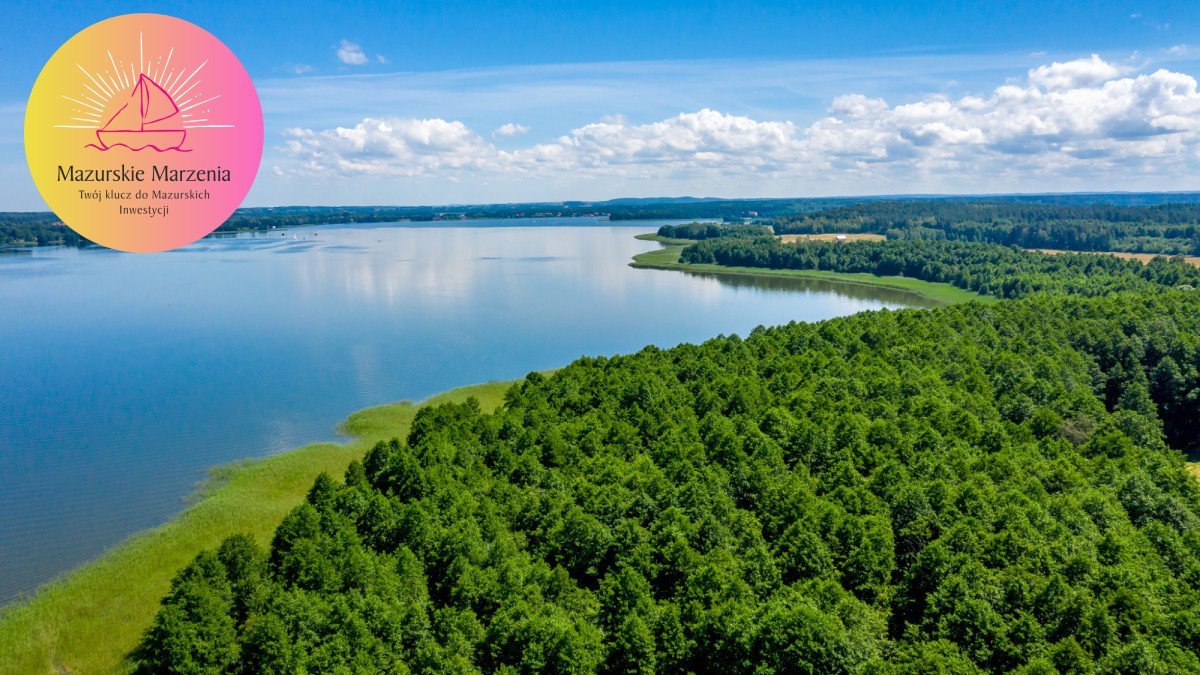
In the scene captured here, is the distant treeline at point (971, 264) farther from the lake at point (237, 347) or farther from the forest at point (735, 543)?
the forest at point (735, 543)

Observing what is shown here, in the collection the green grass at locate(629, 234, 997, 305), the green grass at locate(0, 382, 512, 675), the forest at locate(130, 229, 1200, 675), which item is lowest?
the green grass at locate(0, 382, 512, 675)

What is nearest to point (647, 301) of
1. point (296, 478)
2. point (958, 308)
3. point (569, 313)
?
point (569, 313)

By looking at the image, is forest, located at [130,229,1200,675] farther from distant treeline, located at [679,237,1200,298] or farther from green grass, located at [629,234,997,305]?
green grass, located at [629,234,997,305]

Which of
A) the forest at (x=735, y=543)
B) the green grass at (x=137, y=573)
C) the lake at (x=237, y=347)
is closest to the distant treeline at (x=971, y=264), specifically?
the lake at (x=237, y=347)

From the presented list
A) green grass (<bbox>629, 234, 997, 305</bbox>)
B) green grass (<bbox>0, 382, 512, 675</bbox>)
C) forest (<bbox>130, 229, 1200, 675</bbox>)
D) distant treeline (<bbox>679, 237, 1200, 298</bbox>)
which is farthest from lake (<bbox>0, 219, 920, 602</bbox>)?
distant treeline (<bbox>679, 237, 1200, 298</bbox>)

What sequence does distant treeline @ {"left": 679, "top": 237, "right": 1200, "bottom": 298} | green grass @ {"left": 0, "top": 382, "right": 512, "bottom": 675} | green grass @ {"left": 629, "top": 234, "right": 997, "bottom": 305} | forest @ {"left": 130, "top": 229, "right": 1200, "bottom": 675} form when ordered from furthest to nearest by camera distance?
green grass @ {"left": 629, "top": 234, "right": 997, "bottom": 305} < distant treeline @ {"left": 679, "top": 237, "right": 1200, "bottom": 298} < green grass @ {"left": 0, "top": 382, "right": 512, "bottom": 675} < forest @ {"left": 130, "top": 229, "right": 1200, "bottom": 675}

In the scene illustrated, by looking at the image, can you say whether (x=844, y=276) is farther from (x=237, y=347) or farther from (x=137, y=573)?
(x=137, y=573)
